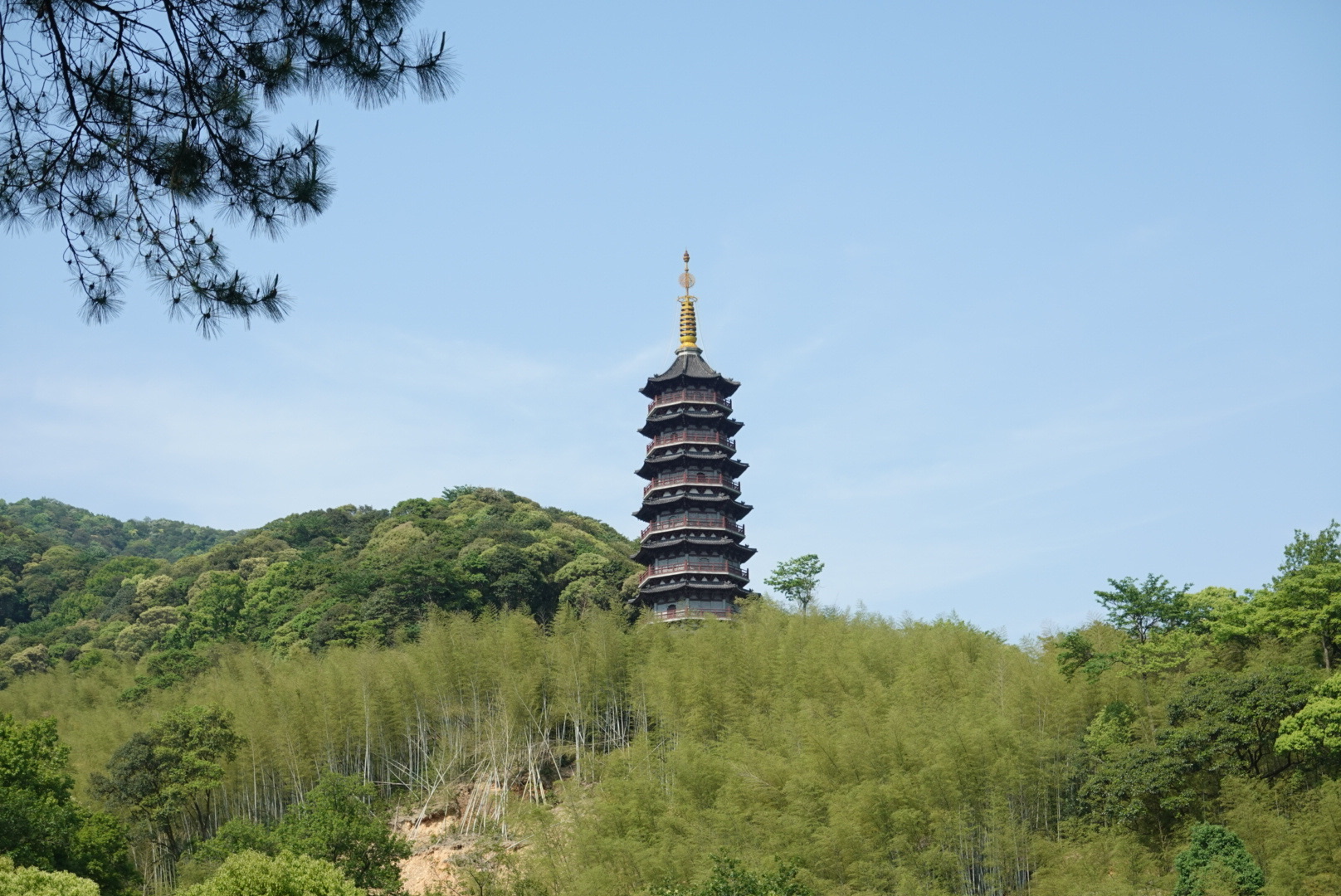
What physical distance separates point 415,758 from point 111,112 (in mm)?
21958

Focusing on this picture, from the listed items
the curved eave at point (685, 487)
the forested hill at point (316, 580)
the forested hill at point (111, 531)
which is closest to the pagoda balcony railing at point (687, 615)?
the forested hill at point (316, 580)

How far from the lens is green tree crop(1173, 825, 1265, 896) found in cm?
1575

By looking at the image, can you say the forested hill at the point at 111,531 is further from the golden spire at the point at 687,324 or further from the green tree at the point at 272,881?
the green tree at the point at 272,881

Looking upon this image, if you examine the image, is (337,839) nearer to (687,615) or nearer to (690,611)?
(687,615)

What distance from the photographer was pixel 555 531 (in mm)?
39312

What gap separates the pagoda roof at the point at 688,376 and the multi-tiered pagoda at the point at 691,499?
0.07ft

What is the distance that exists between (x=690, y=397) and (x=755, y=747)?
13162 millimetres

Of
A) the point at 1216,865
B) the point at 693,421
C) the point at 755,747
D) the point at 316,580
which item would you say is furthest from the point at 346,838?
the point at 316,580

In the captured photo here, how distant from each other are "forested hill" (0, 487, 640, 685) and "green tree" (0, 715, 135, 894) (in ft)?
37.4

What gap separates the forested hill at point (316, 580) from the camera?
1310 inches

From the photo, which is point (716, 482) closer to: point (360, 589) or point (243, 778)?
point (360, 589)

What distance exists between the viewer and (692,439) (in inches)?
1275

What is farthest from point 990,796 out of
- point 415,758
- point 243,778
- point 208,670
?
point 208,670

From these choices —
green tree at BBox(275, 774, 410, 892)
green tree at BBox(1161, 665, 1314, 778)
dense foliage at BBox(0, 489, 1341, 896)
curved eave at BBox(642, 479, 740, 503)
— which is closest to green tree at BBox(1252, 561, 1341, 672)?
dense foliage at BBox(0, 489, 1341, 896)
